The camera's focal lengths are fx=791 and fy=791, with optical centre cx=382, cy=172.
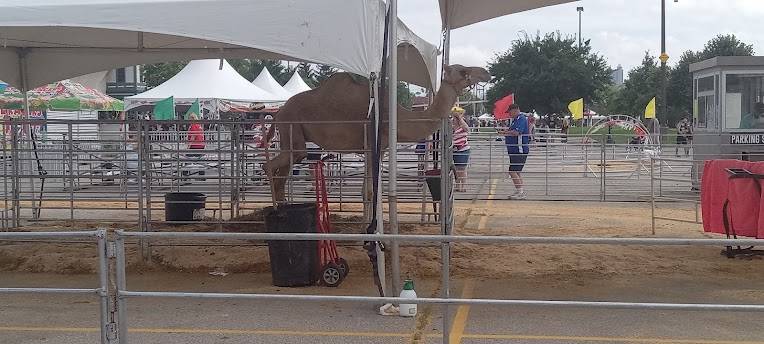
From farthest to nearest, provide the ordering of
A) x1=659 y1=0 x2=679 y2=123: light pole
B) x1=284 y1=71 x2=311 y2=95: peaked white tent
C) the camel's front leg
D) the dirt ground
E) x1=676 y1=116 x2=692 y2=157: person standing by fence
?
x1=284 y1=71 x2=311 y2=95: peaked white tent < x1=659 y1=0 x2=679 y2=123: light pole < x1=676 y1=116 x2=692 y2=157: person standing by fence < the camel's front leg < the dirt ground

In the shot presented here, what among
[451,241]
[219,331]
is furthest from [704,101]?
[451,241]

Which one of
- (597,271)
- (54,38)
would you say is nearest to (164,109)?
(54,38)

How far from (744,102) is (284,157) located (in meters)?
9.93

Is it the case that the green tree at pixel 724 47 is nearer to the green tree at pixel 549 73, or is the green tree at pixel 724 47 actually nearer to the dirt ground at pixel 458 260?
the green tree at pixel 549 73

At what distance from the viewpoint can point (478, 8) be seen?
12.1 metres

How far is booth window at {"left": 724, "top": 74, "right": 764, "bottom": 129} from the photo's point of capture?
49.8 feet

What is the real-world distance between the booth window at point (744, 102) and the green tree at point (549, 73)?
41194 mm

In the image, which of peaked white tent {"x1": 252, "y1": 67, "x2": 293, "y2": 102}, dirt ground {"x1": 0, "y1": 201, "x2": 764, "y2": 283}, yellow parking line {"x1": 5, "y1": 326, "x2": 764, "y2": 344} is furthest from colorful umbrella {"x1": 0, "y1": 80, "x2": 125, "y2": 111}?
yellow parking line {"x1": 5, "y1": 326, "x2": 764, "y2": 344}

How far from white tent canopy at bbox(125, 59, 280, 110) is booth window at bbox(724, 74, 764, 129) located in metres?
16.5

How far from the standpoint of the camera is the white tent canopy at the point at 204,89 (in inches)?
1057

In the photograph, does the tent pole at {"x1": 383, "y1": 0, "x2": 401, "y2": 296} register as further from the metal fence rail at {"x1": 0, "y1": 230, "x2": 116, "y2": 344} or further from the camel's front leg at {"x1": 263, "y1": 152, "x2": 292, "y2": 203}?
the metal fence rail at {"x1": 0, "y1": 230, "x2": 116, "y2": 344}

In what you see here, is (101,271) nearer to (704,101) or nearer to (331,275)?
(331,275)

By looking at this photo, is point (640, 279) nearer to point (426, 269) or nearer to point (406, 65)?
point (426, 269)

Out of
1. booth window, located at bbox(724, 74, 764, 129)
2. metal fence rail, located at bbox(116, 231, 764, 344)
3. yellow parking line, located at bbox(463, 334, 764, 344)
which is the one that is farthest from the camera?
booth window, located at bbox(724, 74, 764, 129)
